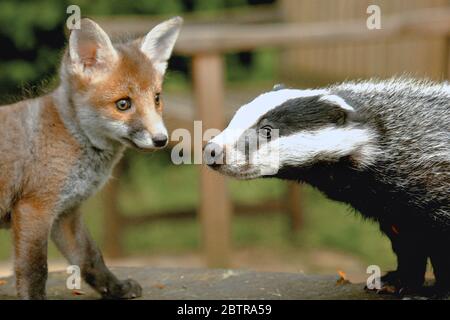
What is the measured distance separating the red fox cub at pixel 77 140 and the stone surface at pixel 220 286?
261 millimetres

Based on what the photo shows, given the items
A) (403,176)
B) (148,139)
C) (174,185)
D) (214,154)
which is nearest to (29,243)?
(148,139)

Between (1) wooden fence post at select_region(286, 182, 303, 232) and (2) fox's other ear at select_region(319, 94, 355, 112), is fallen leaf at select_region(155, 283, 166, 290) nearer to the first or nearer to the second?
(2) fox's other ear at select_region(319, 94, 355, 112)

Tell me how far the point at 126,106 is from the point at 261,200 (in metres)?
6.44

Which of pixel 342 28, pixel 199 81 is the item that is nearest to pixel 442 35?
pixel 342 28

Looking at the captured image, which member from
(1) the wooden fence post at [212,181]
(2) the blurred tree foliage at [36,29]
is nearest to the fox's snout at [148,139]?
(1) the wooden fence post at [212,181]

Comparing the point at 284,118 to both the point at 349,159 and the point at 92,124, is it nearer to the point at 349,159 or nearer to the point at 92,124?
the point at 349,159

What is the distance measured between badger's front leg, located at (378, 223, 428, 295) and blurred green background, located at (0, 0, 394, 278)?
4.52 m

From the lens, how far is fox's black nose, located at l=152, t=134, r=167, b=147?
3967 mm

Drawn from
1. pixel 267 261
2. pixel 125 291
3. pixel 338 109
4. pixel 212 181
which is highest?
pixel 338 109

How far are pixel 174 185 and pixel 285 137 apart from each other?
7646mm

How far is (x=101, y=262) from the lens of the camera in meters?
4.41

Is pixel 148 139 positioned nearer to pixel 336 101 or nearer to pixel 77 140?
pixel 77 140

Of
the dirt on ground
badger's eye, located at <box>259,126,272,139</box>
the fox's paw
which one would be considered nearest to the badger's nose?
badger's eye, located at <box>259,126,272,139</box>

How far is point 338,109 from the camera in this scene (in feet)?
12.4
